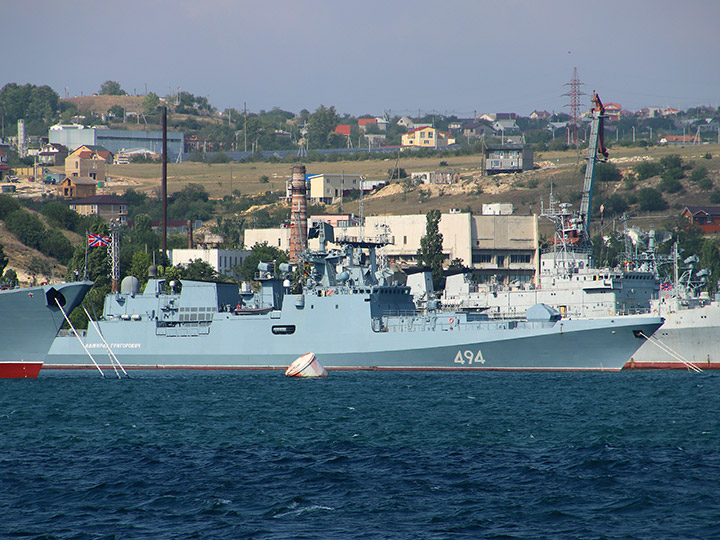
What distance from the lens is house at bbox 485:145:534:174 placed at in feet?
378

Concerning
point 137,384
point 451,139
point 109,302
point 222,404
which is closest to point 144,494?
point 222,404

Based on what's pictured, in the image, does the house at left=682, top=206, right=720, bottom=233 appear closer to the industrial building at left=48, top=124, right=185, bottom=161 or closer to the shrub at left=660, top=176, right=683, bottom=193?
the shrub at left=660, top=176, right=683, bottom=193

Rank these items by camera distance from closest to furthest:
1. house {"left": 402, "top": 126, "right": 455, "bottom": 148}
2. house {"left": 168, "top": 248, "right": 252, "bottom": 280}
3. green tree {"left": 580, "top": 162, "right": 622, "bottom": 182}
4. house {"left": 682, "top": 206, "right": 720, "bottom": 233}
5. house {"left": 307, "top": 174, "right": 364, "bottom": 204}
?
house {"left": 168, "top": 248, "right": 252, "bottom": 280}, house {"left": 682, "top": 206, "right": 720, "bottom": 233}, green tree {"left": 580, "top": 162, "right": 622, "bottom": 182}, house {"left": 307, "top": 174, "right": 364, "bottom": 204}, house {"left": 402, "top": 126, "right": 455, "bottom": 148}

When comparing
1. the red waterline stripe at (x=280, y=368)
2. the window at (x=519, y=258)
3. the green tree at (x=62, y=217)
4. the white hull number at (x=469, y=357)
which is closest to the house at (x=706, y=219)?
the window at (x=519, y=258)

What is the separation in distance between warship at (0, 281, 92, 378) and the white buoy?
31.7ft

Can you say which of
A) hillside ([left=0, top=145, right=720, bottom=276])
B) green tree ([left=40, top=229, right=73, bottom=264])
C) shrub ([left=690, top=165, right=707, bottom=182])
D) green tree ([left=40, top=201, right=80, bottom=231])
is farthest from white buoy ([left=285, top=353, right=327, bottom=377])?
shrub ([left=690, top=165, right=707, bottom=182])

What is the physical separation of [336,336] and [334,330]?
0.29 meters

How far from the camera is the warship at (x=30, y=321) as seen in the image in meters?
34.8

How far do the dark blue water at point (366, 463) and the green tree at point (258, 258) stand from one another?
41644mm

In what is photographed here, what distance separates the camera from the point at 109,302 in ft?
153

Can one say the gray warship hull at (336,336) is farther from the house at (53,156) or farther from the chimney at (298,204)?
the house at (53,156)

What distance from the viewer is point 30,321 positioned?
1377 inches

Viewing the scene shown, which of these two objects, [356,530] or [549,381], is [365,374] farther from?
[356,530]

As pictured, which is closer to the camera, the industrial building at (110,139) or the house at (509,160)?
the house at (509,160)
